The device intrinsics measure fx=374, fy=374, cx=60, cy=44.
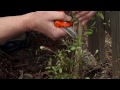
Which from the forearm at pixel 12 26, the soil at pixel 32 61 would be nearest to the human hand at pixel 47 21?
the forearm at pixel 12 26

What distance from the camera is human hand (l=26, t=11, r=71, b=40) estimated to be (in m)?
2.74

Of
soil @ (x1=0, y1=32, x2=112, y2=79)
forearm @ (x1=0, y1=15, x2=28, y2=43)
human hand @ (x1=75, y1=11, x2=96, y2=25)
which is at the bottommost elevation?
soil @ (x1=0, y1=32, x2=112, y2=79)

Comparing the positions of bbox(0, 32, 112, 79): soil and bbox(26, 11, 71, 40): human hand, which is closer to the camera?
bbox(26, 11, 71, 40): human hand

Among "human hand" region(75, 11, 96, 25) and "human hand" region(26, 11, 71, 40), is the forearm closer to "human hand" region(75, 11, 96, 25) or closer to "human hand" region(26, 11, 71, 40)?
"human hand" region(26, 11, 71, 40)

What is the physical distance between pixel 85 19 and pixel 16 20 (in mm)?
577

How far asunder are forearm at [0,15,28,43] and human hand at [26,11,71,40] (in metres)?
0.06

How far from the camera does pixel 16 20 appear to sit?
3008mm

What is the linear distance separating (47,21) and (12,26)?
36 centimetres

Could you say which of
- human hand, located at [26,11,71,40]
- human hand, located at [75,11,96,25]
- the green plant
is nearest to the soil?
the green plant

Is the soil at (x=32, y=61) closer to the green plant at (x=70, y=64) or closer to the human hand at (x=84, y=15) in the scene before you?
the green plant at (x=70, y=64)

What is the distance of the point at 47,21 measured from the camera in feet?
9.27

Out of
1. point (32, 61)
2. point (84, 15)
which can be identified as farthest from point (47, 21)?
point (32, 61)

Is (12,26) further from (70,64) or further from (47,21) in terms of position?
(70,64)
